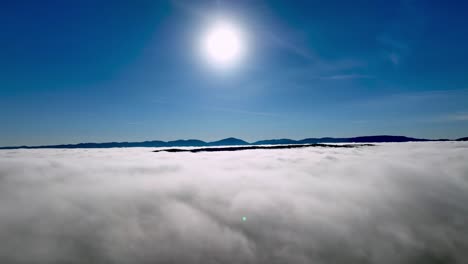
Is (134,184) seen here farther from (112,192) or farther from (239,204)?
(239,204)

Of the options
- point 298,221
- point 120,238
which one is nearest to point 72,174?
point 120,238

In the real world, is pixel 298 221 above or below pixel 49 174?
below

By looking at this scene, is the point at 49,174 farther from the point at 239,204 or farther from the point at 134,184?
the point at 239,204

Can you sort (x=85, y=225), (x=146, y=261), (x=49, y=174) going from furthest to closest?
1. (x=49, y=174)
2. (x=85, y=225)
3. (x=146, y=261)

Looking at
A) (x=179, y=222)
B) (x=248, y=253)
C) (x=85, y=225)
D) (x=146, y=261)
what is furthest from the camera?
(x=179, y=222)

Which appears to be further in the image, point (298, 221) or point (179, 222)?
point (298, 221)

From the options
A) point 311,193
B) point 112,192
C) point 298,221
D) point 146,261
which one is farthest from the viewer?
point 311,193

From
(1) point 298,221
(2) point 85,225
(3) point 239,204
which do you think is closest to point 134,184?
(2) point 85,225

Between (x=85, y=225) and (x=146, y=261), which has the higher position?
(x=85, y=225)

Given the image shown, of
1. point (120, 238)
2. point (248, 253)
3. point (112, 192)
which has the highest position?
point (112, 192)
